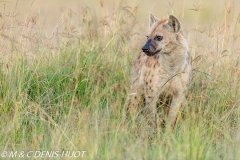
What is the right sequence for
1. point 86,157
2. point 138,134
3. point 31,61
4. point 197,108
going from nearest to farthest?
point 86,157, point 138,134, point 197,108, point 31,61

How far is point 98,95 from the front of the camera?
5797 mm

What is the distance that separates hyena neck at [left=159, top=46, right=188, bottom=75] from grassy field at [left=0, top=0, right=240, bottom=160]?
1.01ft

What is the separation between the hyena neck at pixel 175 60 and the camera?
654 centimetres

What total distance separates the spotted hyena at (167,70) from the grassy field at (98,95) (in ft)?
0.54

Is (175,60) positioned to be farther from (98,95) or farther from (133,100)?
(98,95)

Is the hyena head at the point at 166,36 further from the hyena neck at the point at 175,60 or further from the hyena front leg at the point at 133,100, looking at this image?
the hyena front leg at the point at 133,100

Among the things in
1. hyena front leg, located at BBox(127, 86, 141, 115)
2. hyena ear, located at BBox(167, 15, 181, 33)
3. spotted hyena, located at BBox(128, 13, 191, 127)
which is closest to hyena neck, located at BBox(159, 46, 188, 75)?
spotted hyena, located at BBox(128, 13, 191, 127)

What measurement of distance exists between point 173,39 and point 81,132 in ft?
5.60

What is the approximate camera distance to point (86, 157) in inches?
193

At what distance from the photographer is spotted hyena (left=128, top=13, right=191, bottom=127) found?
21.2 feet

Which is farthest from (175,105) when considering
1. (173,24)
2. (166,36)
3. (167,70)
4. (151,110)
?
(173,24)

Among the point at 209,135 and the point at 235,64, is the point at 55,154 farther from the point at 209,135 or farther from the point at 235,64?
the point at 235,64

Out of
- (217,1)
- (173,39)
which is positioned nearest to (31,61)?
(173,39)

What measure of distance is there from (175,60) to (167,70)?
134mm
